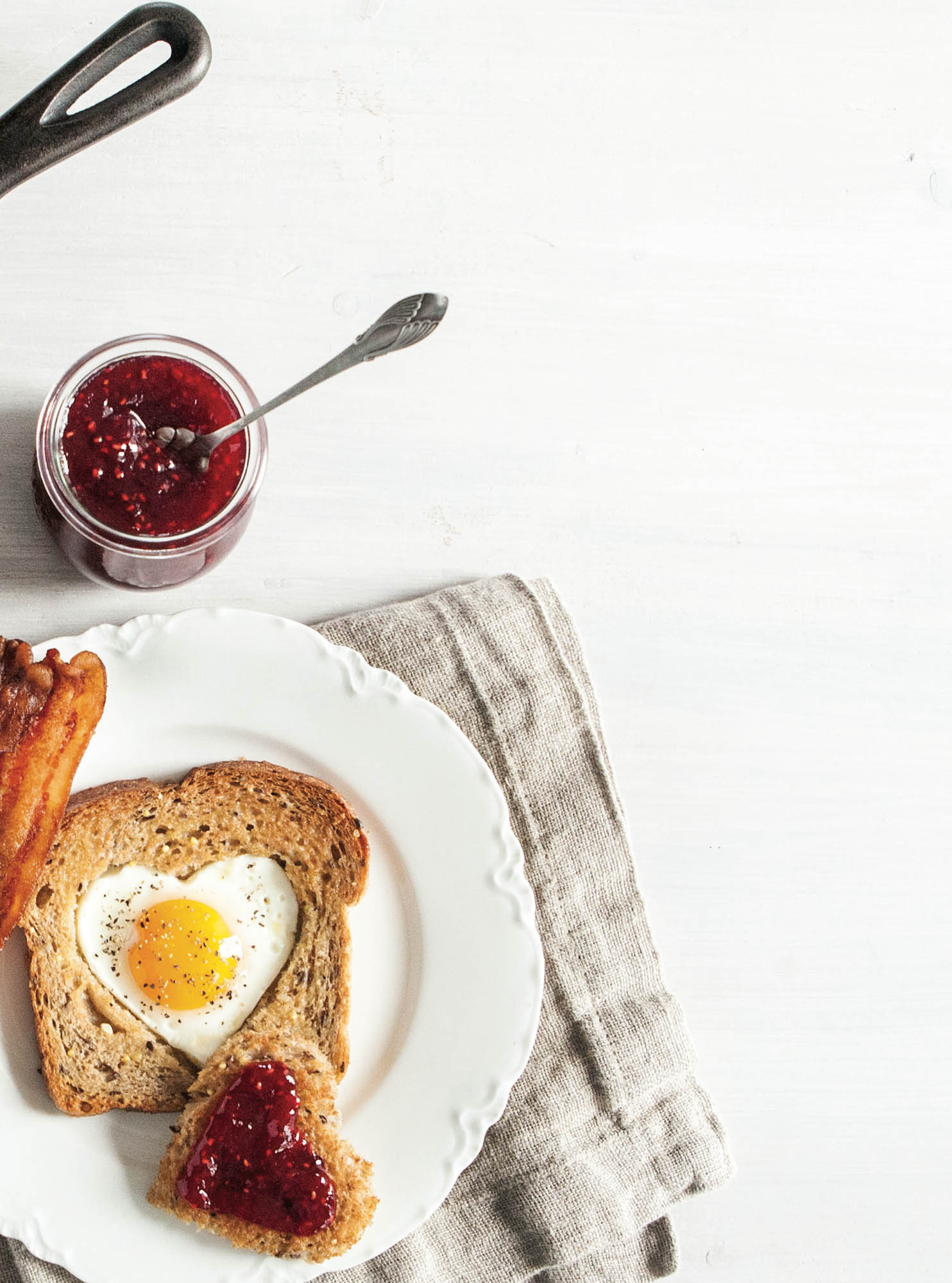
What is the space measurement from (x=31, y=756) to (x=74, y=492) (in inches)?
18.0

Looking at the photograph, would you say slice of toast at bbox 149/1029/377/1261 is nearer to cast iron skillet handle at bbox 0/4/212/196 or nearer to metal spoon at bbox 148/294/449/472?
metal spoon at bbox 148/294/449/472

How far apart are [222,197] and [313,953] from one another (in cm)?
157

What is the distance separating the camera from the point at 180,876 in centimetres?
234

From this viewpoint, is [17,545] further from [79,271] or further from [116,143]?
[116,143]

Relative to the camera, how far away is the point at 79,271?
247 cm

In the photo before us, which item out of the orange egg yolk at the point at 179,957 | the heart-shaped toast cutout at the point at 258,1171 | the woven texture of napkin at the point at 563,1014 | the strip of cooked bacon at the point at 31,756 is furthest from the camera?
the woven texture of napkin at the point at 563,1014

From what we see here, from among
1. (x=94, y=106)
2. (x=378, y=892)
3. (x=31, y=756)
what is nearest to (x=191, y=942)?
(x=378, y=892)

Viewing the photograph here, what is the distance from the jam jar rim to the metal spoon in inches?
3.1

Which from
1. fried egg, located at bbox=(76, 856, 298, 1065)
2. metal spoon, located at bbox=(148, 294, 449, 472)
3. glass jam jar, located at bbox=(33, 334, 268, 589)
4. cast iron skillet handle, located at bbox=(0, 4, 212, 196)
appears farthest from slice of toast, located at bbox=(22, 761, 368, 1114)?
cast iron skillet handle, located at bbox=(0, 4, 212, 196)

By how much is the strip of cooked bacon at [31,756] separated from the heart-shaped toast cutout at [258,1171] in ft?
1.71

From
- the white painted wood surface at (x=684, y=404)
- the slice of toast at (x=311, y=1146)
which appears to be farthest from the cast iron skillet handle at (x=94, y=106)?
the slice of toast at (x=311, y=1146)

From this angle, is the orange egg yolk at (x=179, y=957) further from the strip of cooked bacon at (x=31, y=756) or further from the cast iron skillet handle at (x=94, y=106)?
the cast iron skillet handle at (x=94, y=106)

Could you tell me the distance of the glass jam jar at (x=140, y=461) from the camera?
2.05 m

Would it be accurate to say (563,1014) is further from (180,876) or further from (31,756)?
(31,756)
